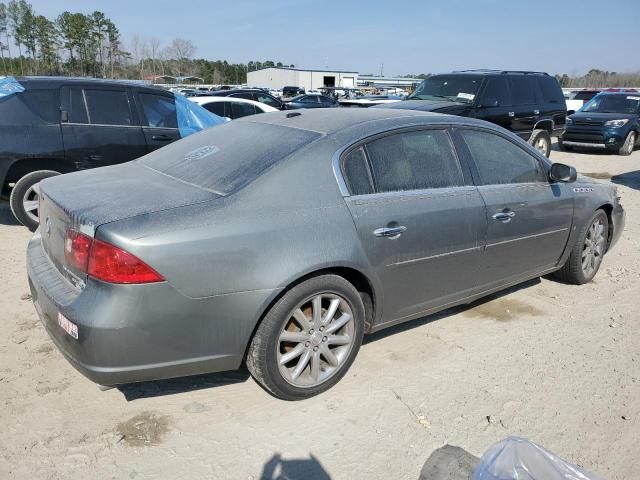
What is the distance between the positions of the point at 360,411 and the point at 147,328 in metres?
1.27

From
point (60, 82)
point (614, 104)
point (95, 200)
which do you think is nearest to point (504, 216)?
point (95, 200)

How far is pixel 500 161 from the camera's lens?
4.00 metres

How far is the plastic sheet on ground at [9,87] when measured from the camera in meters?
5.70

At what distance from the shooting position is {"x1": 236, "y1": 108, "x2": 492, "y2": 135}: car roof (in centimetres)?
333

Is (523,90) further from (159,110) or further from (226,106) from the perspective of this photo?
(159,110)

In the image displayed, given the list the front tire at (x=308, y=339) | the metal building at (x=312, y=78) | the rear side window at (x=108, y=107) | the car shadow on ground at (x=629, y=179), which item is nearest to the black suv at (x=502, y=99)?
the car shadow on ground at (x=629, y=179)

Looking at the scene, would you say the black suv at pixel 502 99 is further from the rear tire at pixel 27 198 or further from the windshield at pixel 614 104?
the rear tire at pixel 27 198

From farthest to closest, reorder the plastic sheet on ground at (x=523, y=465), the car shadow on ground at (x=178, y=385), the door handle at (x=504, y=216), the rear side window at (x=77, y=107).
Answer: the rear side window at (x=77, y=107) < the door handle at (x=504, y=216) < the car shadow on ground at (x=178, y=385) < the plastic sheet on ground at (x=523, y=465)

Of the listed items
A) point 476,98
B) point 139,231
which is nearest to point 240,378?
point 139,231

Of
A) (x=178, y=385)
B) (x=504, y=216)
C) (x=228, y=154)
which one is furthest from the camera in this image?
(x=504, y=216)

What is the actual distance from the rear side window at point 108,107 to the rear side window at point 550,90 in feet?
28.5

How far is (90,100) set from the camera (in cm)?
614

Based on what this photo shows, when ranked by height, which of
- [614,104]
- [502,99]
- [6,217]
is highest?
[502,99]

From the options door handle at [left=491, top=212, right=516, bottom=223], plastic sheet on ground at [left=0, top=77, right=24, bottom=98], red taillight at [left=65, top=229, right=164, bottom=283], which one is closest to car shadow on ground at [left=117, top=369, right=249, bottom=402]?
red taillight at [left=65, top=229, right=164, bottom=283]
